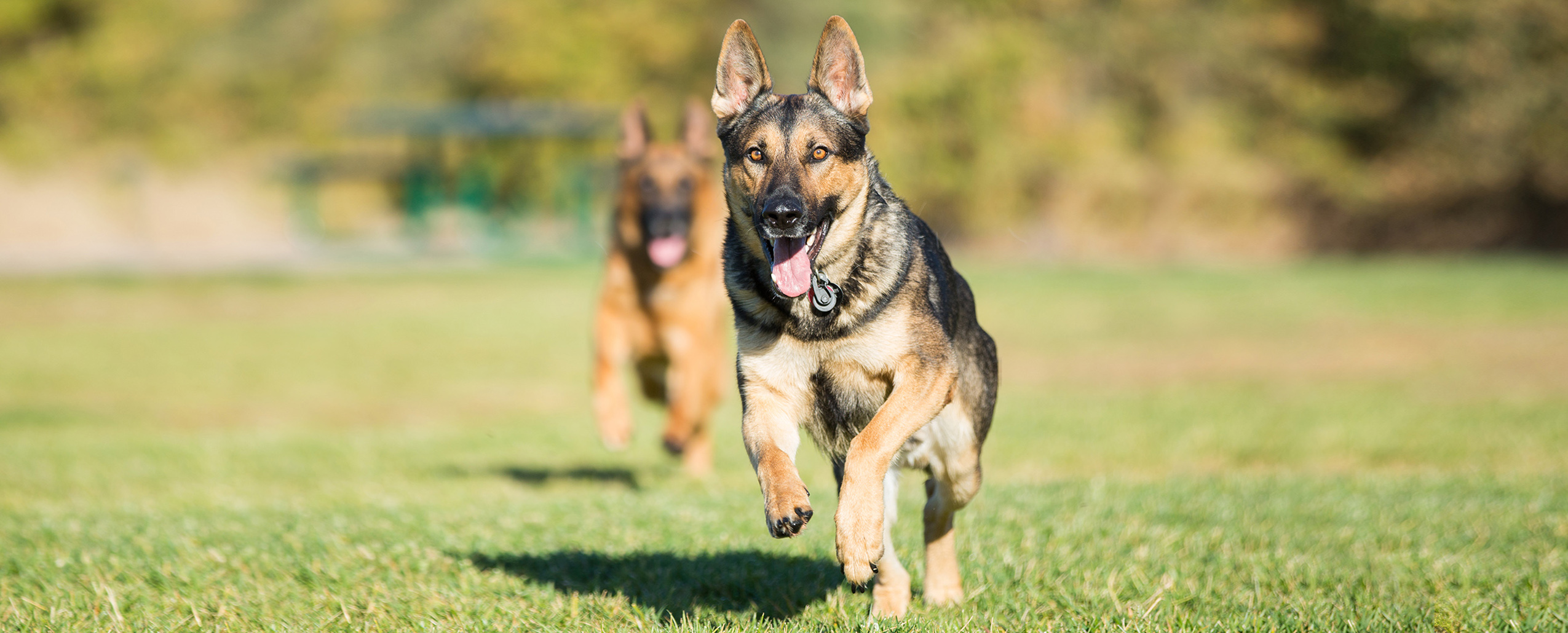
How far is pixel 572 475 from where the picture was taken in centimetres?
925

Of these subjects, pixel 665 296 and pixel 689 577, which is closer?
pixel 689 577

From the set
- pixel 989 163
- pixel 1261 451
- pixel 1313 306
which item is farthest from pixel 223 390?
pixel 989 163

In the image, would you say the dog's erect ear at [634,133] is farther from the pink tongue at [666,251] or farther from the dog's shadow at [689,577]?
the dog's shadow at [689,577]

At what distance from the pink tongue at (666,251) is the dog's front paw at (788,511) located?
5.09 meters

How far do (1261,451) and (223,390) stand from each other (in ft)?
40.8

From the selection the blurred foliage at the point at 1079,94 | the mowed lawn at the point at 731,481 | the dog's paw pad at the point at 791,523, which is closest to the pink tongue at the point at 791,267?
Answer: the dog's paw pad at the point at 791,523

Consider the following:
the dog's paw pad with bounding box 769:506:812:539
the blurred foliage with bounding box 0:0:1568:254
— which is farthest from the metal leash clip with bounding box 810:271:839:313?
the blurred foliage with bounding box 0:0:1568:254

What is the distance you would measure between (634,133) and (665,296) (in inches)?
54.1

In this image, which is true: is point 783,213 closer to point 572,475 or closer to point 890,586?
point 890,586

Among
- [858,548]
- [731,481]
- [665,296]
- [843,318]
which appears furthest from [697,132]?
[858,548]

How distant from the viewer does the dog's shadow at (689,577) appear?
443 cm

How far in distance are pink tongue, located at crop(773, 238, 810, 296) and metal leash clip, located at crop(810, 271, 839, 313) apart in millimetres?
61

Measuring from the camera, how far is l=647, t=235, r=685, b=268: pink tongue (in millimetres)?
8742

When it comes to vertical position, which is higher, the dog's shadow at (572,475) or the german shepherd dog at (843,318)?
the german shepherd dog at (843,318)
